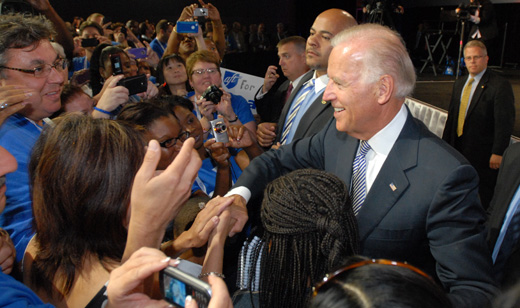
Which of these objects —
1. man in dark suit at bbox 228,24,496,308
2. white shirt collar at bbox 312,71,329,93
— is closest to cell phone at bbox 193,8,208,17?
white shirt collar at bbox 312,71,329,93

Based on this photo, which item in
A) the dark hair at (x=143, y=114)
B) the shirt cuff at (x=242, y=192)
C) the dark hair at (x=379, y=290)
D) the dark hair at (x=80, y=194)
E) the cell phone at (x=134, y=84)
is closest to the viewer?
the dark hair at (x=379, y=290)

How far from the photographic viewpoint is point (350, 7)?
13344 millimetres

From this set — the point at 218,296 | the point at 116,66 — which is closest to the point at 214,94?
the point at 116,66

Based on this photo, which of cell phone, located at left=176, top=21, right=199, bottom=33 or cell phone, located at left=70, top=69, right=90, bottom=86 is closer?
cell phone, located at left=70, top=69, right=90, bottom=86

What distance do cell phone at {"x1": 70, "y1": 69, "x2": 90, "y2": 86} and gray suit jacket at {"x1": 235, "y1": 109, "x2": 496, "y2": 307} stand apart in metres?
3.23

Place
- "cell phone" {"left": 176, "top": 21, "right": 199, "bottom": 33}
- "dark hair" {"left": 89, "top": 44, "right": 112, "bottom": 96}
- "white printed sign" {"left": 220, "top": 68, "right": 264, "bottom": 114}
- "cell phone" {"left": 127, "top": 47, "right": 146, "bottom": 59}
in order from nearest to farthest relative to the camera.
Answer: "dark hair" {"left": 89, "top": 44, "right": 112, "bottom": 96} → "cell phone" {"left": 127, "top": 47, "right": 146, "bottom": 59} → "cell phone" {"left": 176, "top": 21, "right": 199, "bottom": 33} → "white printed sign" {"left": 220, "top": 68, "right": 264, "bottom": 114}

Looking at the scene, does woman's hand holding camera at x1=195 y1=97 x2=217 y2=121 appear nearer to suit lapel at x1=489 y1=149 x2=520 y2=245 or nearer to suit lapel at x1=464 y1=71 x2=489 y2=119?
suit lapel at x1=489 y1=149 x2=520 y2=245

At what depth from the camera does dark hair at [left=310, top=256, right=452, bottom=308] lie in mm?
686

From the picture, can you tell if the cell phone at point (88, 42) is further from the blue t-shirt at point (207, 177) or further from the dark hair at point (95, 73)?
the blue t-shirt at point (207, 177)

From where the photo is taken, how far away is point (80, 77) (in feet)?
12.7

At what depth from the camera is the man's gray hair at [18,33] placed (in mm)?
1880

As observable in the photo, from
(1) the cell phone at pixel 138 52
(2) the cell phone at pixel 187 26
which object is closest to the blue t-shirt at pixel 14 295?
(1) the cell phone at pixel 138 52

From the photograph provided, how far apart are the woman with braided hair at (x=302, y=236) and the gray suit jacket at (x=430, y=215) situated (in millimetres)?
227

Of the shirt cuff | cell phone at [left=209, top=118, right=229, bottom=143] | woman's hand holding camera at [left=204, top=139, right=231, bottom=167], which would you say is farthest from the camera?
cell phone at [left=209, top=118, right=229, bottom=143]
